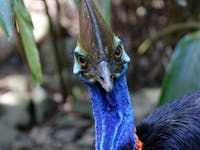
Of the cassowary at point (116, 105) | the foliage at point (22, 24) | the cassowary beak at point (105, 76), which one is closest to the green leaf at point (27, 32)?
the foliage at point (22, 24)

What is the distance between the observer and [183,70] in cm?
316

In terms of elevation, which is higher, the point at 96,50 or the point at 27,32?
the point at 27,32

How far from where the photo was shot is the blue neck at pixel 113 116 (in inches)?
79.9

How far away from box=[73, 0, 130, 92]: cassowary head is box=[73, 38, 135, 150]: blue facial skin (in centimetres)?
4

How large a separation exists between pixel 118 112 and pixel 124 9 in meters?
2.14

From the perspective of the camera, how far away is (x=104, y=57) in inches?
74.3

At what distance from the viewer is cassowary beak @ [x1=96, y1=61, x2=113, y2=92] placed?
186 centimetres

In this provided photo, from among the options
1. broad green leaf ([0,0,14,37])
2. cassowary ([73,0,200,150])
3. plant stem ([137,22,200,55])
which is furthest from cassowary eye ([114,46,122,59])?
plant stem ([137,22,200,55])

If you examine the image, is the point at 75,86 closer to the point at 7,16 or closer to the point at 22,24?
the point at 22,24

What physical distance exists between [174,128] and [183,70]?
89 cm

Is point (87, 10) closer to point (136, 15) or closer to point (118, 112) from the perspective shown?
point (118, 112)

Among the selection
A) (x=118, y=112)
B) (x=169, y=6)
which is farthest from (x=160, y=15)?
(x=118, y=112)

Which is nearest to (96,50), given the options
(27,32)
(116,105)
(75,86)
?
(116,105)

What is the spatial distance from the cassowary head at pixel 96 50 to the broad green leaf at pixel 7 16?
201 millimetres
